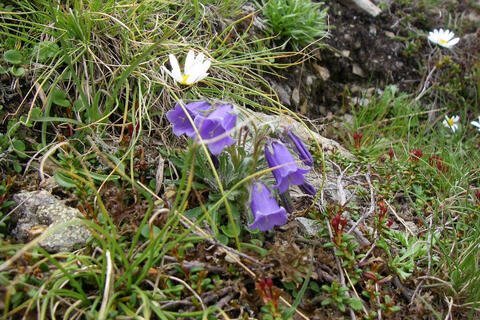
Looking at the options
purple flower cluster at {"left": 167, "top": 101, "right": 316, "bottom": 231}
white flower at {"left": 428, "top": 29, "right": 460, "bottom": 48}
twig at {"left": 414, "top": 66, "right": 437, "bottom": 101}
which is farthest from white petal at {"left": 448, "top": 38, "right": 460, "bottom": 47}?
purple flower cluster at {"left": 167, "top": 101, "right": 316, "bottom": 231}

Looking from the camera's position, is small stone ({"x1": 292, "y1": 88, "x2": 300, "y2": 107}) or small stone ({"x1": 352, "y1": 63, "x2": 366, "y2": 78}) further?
small stone ({"x1": 352, "y1": 63, "x2": 366, "y2": 78})

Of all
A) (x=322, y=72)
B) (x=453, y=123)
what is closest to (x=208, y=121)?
(x=322, y=72)

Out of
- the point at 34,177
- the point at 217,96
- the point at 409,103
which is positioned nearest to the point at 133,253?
the point at 34,177

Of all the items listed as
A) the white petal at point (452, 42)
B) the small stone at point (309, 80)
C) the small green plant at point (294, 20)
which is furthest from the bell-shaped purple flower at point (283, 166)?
the white petal at point (452, 42)

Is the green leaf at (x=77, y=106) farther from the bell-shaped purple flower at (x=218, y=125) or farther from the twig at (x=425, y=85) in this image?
the twig at (x=425, y=85)

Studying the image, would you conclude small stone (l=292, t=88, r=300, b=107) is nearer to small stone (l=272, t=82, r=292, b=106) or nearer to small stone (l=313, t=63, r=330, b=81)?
small stone (l=272, t=82, r=292, b=106)

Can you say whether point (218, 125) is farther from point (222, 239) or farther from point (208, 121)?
point (222, 239)

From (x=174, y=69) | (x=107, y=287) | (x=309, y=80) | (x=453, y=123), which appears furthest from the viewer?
(x=453, y=123)
